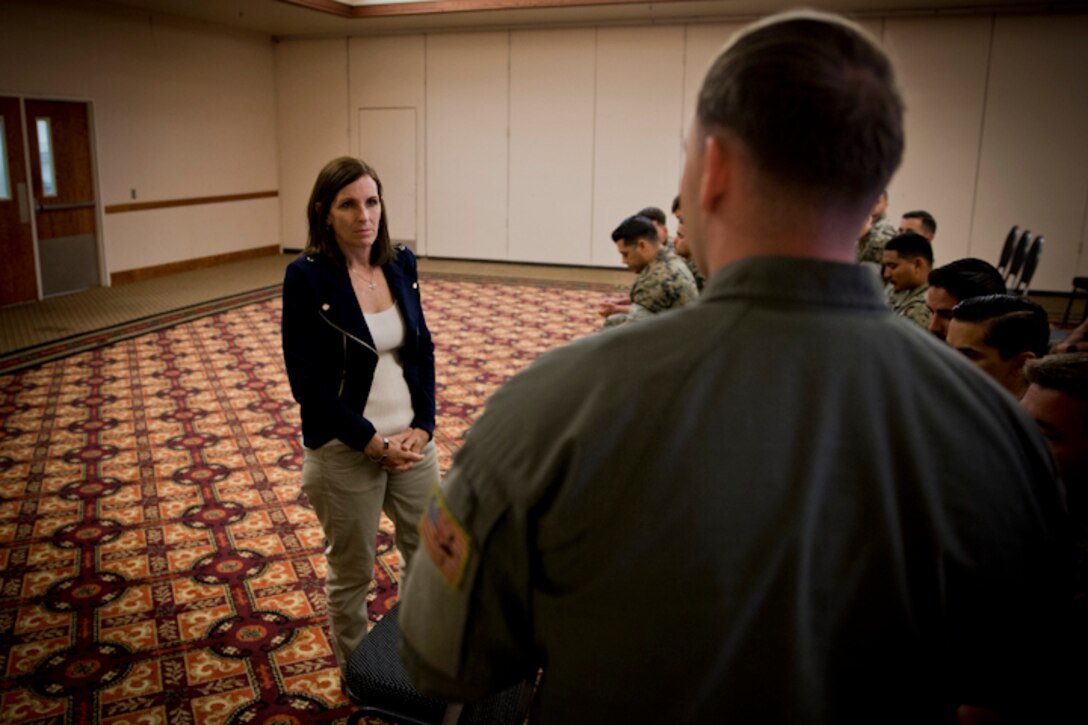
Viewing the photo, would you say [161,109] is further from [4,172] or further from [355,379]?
[355,379]

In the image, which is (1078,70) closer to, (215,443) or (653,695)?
(215,443)

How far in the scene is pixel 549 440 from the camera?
2.51 feet

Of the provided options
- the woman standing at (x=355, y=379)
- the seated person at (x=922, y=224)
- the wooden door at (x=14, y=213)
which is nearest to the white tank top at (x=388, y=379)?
the woman standing at (x=355, y=379)

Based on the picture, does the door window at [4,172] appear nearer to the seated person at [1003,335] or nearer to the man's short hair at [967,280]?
the man's short hair at [967,280]

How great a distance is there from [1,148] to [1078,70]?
12874 mm

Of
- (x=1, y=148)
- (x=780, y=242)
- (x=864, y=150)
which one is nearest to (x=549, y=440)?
(x=780, y=242)

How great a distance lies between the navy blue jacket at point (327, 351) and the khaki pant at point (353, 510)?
9cm

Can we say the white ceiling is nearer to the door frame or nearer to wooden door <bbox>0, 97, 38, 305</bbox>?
the door frame

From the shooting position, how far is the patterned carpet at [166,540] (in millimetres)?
2695

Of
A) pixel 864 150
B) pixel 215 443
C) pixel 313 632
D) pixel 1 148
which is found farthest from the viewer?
pixel 1 148

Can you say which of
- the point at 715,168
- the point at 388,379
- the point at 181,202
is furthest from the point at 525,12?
the point at 715,168

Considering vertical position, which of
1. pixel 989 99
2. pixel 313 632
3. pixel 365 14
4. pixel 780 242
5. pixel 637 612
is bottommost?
pixel 313 632

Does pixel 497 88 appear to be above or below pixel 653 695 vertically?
above

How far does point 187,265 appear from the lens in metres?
11.7
